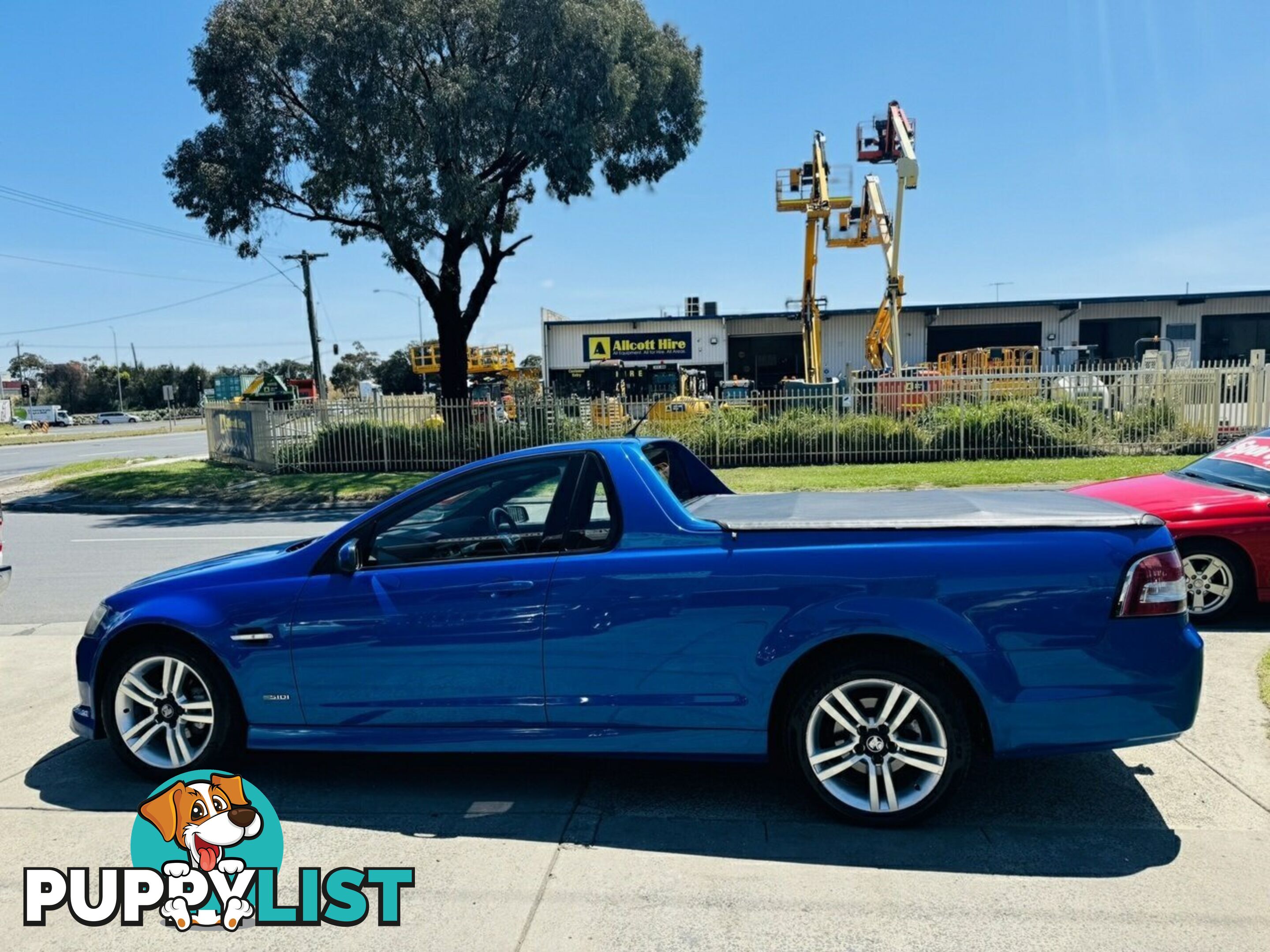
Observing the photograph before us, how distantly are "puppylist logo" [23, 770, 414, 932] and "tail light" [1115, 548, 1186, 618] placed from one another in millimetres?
2916

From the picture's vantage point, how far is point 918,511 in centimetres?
404

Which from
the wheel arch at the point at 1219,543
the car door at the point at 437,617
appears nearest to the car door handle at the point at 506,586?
the car door at the point at 437,617

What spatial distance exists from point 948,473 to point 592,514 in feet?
46.9

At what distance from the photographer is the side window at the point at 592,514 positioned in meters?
3.93

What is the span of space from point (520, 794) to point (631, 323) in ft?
149

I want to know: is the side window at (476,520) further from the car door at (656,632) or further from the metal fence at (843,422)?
the metal fence at (843,422)

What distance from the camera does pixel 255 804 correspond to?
13.2ft

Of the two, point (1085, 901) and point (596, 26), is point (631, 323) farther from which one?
point (1085, 901)

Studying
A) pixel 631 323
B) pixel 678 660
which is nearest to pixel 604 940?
pixel 678 660

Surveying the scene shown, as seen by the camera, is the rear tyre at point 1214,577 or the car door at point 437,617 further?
the rear tyre at point 1214,577

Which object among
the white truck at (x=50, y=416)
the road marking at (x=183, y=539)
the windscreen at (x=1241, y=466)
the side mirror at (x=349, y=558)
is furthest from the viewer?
the white truck at (x=50, y=416)

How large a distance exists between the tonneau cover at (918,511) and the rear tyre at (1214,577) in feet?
8.69

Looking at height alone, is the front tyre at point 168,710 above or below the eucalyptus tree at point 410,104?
below

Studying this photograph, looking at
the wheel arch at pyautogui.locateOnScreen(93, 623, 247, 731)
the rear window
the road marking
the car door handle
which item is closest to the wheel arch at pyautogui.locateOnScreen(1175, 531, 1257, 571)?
the rear window
